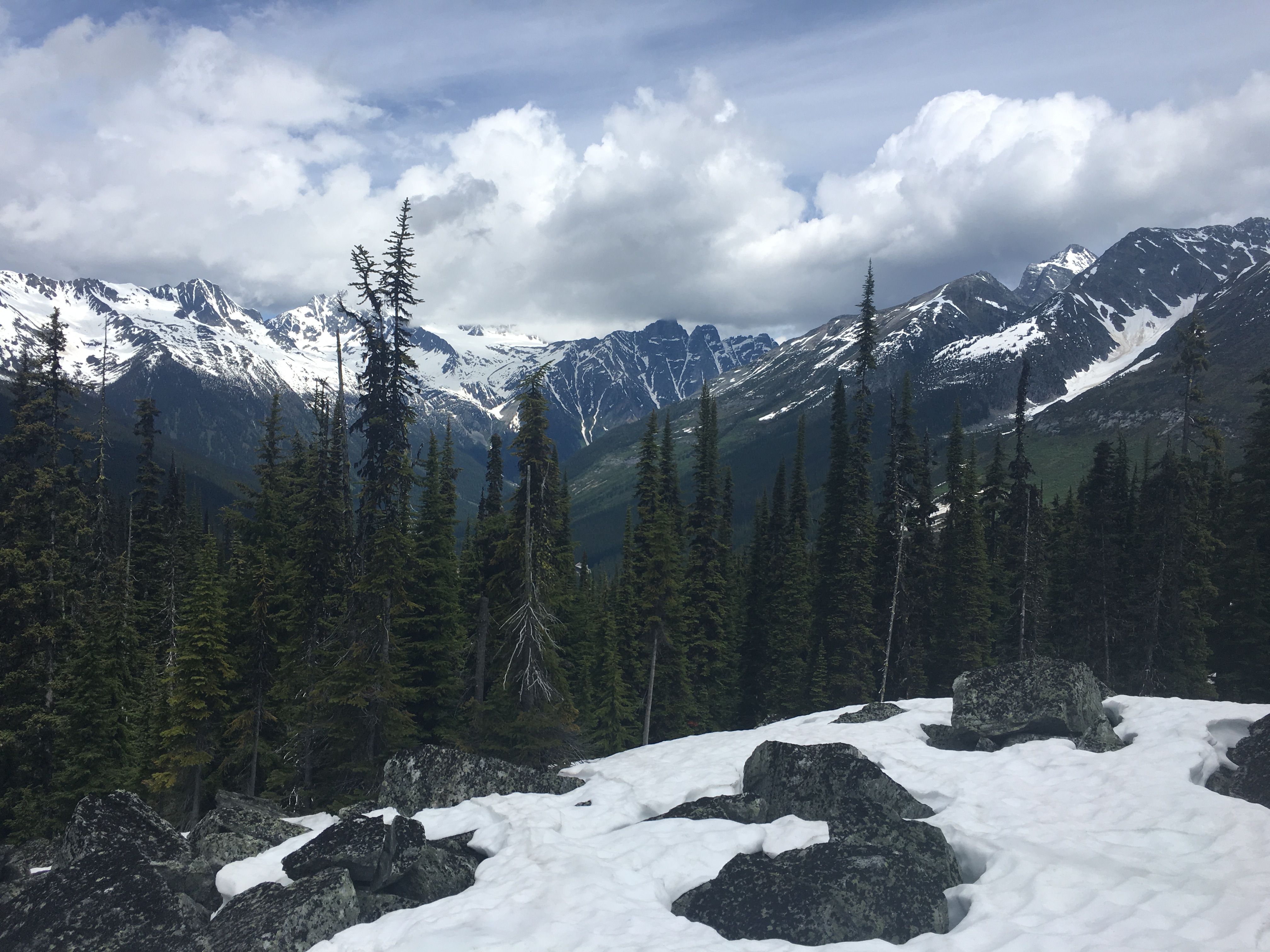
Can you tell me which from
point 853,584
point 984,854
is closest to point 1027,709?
point 984,854

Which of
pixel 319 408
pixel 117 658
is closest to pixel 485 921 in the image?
pixel 117 658

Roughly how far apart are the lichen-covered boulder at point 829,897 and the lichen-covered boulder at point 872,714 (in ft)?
28.6

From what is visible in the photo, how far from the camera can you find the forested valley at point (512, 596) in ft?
79.3

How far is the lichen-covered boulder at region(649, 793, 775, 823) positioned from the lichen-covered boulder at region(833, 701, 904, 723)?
22.1ft

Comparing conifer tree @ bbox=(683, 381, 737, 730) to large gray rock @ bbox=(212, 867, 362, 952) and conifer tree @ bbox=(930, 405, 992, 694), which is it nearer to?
conifer tree @ bbox=(930, 405, 992, 694)

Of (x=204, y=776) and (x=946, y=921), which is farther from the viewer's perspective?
(x=204, y=776)

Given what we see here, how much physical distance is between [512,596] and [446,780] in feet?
31.2

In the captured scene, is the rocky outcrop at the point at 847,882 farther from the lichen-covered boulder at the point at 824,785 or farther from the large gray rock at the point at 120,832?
the large gray rock at the point at 120,832

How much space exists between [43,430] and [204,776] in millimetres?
16036

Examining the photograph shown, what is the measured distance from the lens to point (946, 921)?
8875mm

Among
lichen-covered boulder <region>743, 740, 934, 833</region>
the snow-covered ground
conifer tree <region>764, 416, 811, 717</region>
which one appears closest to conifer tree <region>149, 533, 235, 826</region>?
the snow-covered ground

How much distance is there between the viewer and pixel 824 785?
40.9 ft

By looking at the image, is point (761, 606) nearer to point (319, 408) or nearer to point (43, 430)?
point (319, 408)

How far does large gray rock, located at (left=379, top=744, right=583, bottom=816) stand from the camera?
1472 centimetres
